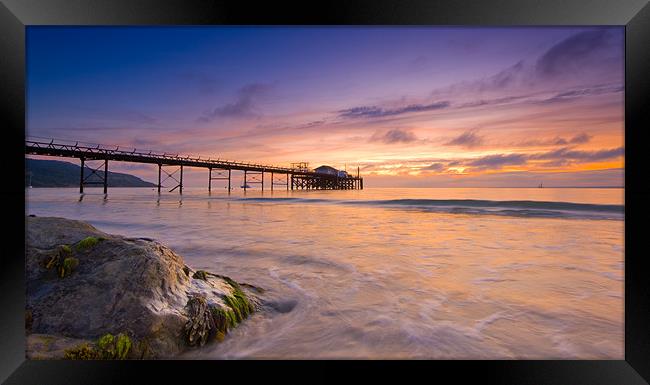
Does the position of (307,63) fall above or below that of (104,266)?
above

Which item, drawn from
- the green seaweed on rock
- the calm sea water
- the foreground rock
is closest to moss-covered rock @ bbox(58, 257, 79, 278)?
A: the foreground rock

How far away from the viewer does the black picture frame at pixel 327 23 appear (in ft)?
7.88

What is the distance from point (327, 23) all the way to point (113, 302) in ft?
9.86

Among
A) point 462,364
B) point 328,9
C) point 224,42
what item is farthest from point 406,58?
point 462,364

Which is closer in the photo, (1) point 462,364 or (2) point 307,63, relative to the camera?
(1) point 462,364

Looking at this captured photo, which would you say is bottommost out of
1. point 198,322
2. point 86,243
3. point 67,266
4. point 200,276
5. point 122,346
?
point 122,346

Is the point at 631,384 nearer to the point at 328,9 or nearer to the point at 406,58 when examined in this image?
the point at 328,9

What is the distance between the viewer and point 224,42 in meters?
4.71

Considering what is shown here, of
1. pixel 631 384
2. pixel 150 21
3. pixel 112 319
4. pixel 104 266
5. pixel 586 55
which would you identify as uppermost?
pixel 586 55

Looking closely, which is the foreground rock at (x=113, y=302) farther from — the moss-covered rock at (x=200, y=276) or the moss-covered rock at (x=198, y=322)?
the moss-covered rock at (x=200, y=276)

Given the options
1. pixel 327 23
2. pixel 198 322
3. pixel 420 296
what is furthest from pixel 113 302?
pixel 420 296

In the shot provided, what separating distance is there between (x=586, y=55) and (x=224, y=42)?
5658 millimetres

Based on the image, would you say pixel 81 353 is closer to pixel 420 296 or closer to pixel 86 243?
pixel 86 243

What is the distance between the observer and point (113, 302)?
2457 mm
